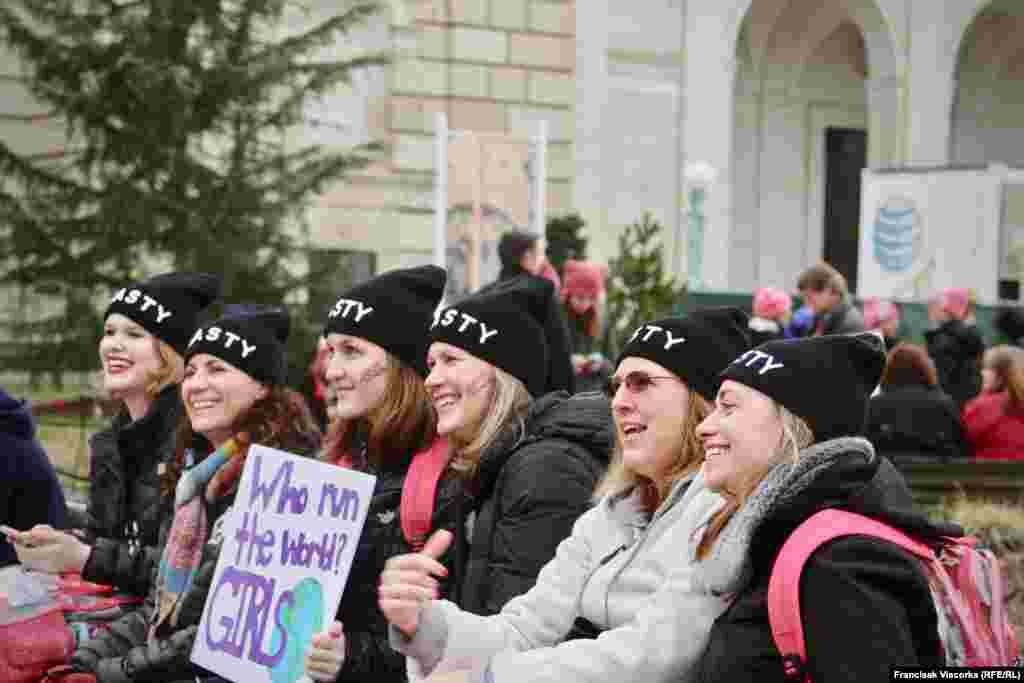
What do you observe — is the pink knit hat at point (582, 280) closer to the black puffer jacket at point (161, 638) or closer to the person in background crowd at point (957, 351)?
the person in background crowd at point (957, 351)

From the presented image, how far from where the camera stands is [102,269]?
49.2 ft

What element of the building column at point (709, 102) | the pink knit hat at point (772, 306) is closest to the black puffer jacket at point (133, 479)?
the pink knit hat at point (772, 306)

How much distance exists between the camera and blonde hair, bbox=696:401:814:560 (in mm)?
3848

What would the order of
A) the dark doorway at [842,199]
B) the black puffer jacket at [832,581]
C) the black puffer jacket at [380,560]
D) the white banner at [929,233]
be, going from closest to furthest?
1. the black puffer jacket at [832,581]
2. the black puffer jacket at [380,560]
3. the white banner at [929,233]
4. the dark doorway at [842,199]

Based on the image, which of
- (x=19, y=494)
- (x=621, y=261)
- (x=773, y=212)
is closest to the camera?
(x=19, y=494)

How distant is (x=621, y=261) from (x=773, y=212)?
710 inches

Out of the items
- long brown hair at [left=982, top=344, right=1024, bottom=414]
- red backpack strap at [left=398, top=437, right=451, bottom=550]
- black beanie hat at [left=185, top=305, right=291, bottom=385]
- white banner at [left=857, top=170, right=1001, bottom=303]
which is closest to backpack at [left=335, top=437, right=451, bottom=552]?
red backpack strap at [left=398, top=437, right=451, bottom=550]

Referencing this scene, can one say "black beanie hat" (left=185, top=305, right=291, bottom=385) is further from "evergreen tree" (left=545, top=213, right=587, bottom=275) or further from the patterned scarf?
"evergreen tree" (left=545, top=213, right=587, bottom=275)

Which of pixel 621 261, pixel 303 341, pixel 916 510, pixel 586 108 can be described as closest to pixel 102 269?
pixel 303 341

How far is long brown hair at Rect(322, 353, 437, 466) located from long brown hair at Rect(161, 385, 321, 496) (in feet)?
1.55

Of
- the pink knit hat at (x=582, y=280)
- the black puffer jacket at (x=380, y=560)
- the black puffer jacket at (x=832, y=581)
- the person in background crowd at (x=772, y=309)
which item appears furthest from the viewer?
the person in background crowd at (x=772, y=309)

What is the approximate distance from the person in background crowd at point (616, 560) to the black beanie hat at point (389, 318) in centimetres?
104

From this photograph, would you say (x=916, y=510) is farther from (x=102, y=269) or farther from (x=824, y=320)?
(x=102, y=269)

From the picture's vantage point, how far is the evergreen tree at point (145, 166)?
14531 millimetres
